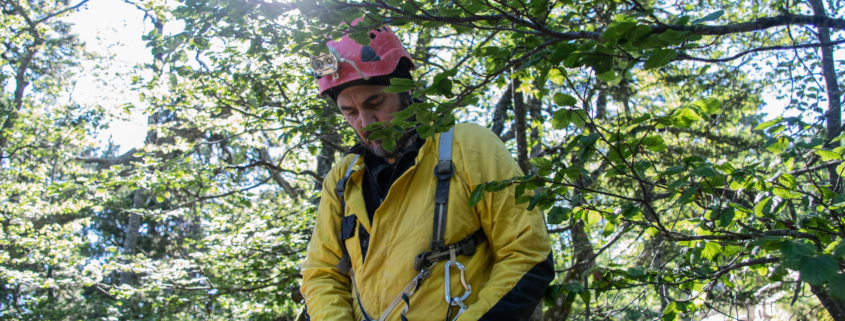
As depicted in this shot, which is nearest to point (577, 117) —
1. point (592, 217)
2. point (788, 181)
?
point (592, 217)

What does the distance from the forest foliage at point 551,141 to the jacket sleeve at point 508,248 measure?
103 millimetres

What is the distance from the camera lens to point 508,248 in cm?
164

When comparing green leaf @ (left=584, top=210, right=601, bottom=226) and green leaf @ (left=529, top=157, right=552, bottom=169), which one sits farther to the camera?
green leaf @ (left=584, top=210, right=601, bottom=226)

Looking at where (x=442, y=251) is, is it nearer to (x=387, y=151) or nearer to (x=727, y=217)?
(x=387, y=151)

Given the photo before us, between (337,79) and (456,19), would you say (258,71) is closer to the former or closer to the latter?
(337,79)

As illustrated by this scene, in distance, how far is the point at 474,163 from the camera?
178 cm

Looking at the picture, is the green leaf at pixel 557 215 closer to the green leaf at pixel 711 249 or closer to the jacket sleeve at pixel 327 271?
the green leaf at pixel 711 249

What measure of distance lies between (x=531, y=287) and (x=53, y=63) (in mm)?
19605

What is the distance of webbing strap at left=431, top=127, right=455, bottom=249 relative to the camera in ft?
5.58

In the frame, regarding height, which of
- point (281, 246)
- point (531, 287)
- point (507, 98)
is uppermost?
point (507, 98)

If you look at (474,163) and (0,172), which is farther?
(0,172)

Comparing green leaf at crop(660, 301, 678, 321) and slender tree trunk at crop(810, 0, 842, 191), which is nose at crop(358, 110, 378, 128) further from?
slender tree trunk at crop(810, 0, 842, 191)

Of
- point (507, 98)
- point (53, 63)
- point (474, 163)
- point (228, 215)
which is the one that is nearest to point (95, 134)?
point (53, 63)

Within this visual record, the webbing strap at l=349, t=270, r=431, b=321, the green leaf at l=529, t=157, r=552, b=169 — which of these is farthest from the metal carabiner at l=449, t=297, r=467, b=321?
the green leaf at l=529, t=157, r=552, b=169
